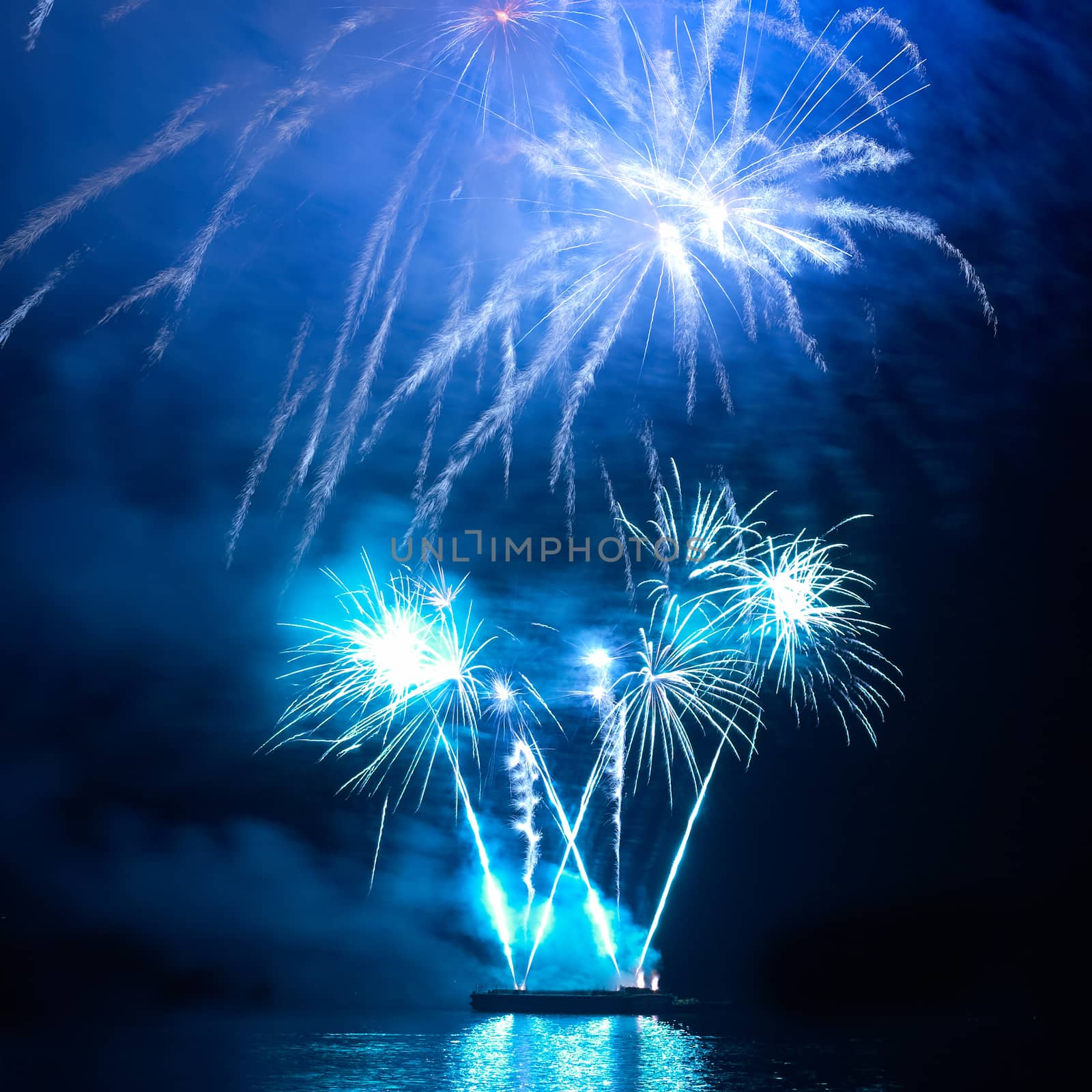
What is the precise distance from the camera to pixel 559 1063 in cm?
3575

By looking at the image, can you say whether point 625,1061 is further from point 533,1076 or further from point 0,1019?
point 0,1019

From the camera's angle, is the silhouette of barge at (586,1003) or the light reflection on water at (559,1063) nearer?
the light reflection on water at (559,1063)

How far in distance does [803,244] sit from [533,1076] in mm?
28811

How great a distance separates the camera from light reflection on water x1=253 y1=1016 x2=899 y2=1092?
2788cm

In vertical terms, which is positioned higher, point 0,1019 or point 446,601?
point 446,601

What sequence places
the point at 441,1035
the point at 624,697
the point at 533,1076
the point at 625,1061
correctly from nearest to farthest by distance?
the point at 624,697 → the point at 533,1076 → the point at 625,1061 → the point at 441,1035

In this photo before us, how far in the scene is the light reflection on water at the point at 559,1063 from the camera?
27.9m

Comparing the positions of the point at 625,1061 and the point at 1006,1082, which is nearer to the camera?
the point at 1006,1082

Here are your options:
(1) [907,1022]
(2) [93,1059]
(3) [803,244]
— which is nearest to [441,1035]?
(2) [93,1059]

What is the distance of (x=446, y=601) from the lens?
24656 mm

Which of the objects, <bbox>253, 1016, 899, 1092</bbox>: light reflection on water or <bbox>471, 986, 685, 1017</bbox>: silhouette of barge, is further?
<bbox>471, 986, 685, 1017</bbox>: silhouette of barge

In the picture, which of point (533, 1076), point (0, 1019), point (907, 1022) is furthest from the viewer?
point (0, 1019)

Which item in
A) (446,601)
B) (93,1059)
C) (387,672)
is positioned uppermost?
(446,601)

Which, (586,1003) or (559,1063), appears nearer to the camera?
(559,1063)
